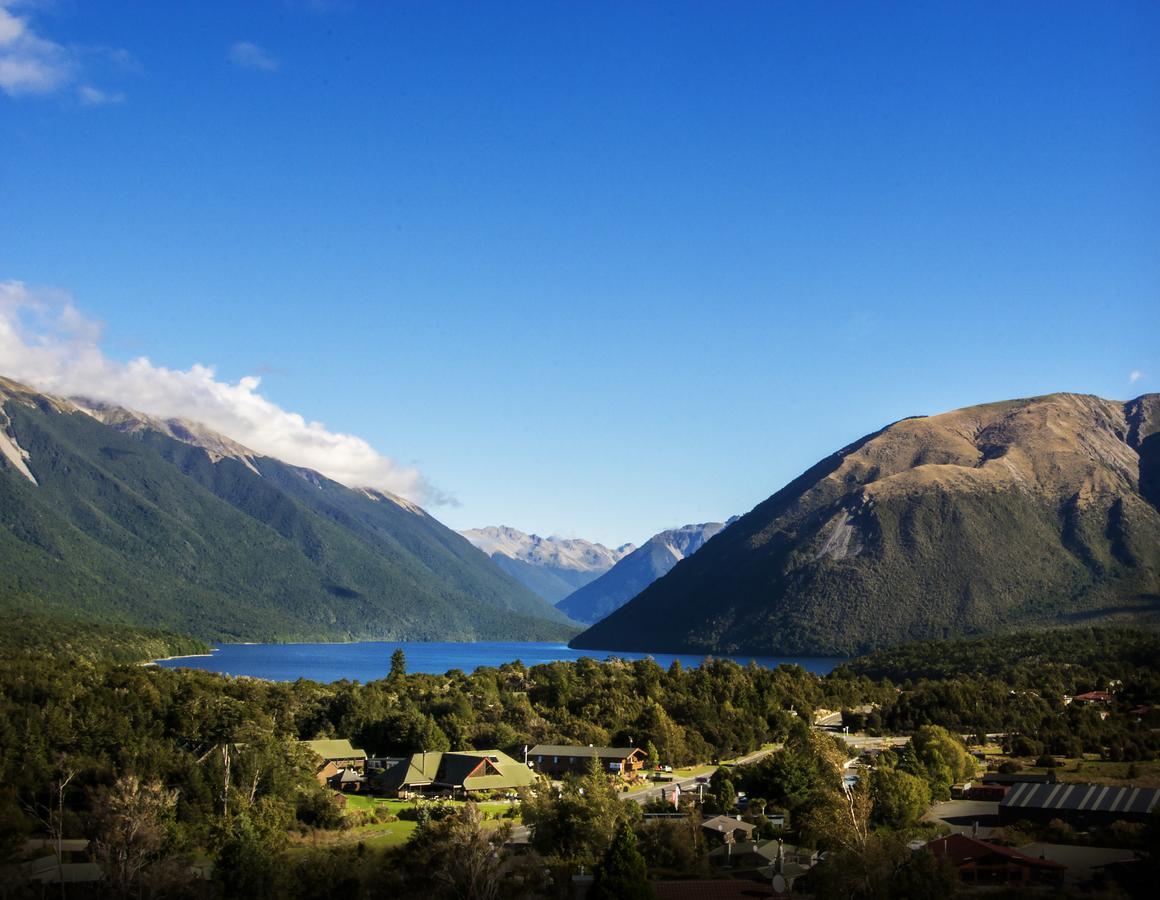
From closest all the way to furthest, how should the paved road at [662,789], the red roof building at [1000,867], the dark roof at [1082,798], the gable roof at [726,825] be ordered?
the red roof building at [1000,867], the gable roof at [726,825], the dark roof at [1082,798], the paved road at [662,789]

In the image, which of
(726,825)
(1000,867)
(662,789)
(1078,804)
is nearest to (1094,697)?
(662,789)

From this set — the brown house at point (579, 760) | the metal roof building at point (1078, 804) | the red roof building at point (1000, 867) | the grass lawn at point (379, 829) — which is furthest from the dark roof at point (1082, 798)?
the brown house at point (579, 760)

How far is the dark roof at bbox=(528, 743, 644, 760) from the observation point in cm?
7019

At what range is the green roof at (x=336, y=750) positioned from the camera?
6725 cm

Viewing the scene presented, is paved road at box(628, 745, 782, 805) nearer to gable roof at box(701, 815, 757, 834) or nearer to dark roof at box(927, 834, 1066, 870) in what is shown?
gable roof at box(701, 815, 757, 834)

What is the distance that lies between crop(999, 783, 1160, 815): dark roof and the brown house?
77.4ft

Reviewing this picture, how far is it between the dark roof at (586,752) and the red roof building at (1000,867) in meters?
30.0

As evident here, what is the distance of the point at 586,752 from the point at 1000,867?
32419 mm

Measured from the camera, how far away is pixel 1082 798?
1984 inches

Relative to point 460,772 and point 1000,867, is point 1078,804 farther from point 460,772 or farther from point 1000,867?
point 460,772

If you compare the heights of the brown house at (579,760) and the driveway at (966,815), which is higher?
the brown house at (579,760)

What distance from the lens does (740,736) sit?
8219cm

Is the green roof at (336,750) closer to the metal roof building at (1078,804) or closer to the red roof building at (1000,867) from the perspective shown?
the metal roof building at (1078,804)

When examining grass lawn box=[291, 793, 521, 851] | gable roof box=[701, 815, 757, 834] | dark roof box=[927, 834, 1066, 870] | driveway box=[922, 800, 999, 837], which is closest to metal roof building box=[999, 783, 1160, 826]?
driveway box=[922, 800, 999, 837]
